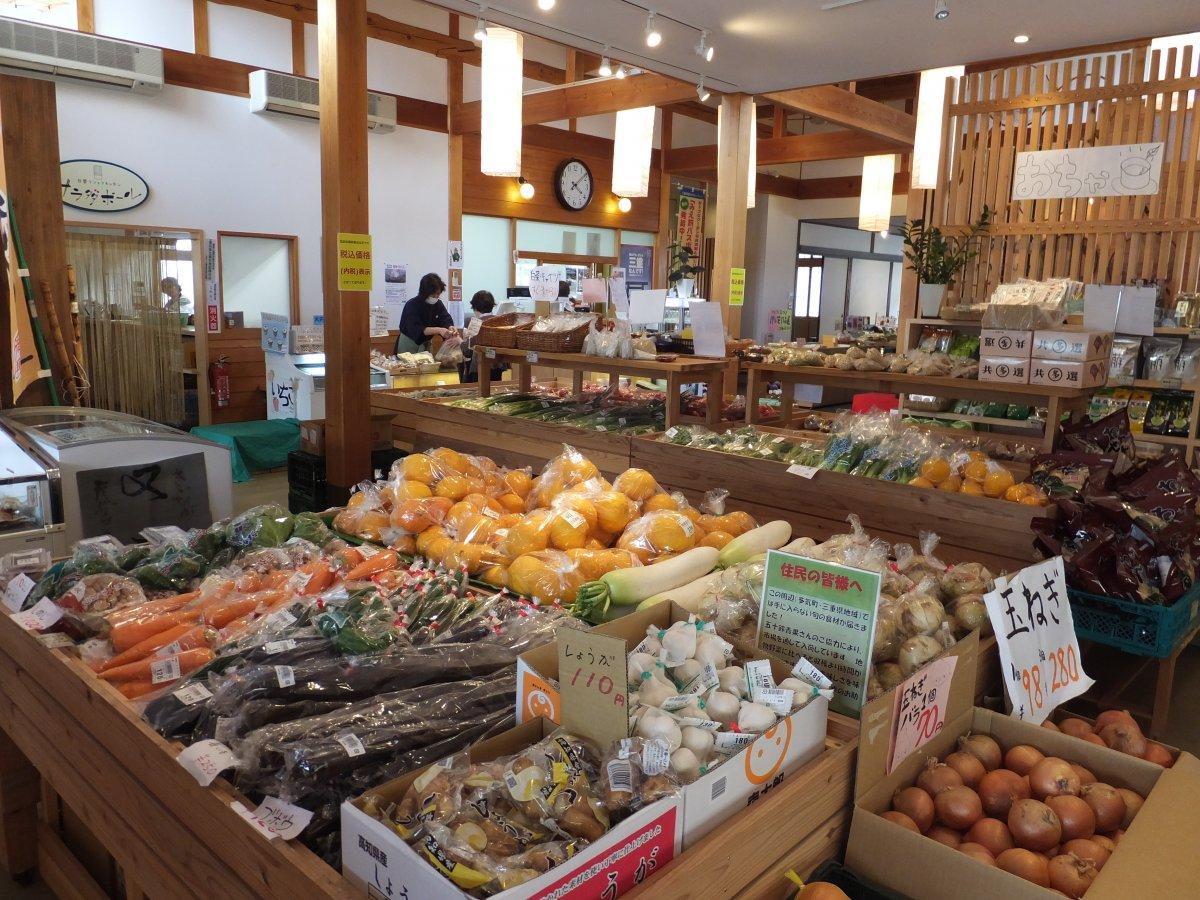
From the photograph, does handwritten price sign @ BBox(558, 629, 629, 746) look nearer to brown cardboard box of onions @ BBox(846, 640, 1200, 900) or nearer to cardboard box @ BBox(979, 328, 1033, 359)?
brown cardboard box of onions @ BBox(846, 640, 1200, 900)

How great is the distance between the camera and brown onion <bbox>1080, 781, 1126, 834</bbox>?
5.13ft

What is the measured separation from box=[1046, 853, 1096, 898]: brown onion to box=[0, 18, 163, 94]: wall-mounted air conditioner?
810 centimetres

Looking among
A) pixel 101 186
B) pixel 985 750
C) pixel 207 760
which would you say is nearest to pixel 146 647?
pixel 207 760

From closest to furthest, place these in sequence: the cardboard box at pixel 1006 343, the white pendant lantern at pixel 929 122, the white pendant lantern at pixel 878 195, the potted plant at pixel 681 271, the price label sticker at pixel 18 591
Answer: the price label sticker at pixel 18 591 < the cardboard box at pixel 1006 343 < the white pendant lantern at pixel 929 122 < the white pendant lantern at pixel 878 195 < the potted plant at pixel 681 271

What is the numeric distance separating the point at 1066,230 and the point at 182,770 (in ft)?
20.7

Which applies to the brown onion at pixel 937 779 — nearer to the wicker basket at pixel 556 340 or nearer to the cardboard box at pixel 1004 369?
the cardboard box at pixel 1004 369

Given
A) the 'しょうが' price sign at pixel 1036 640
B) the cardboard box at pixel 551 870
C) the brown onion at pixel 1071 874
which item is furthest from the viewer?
the 'しょうが' price sign at pixel 1036 640

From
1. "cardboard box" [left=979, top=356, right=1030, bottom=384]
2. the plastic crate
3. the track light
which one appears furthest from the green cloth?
the plastic crate

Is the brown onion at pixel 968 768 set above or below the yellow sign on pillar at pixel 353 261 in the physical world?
below

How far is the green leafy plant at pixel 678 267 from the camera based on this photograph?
39.8 feet

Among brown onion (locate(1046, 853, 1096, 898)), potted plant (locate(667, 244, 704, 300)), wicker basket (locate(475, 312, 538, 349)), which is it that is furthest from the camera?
potted plant (locate(667, 244, 704, 300))

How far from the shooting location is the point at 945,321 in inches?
221

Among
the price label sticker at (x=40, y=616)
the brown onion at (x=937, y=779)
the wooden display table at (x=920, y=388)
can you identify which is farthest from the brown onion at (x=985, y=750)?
the wooden display table at (x=920, y=388)

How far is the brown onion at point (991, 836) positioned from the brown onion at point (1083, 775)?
0.21 metres
